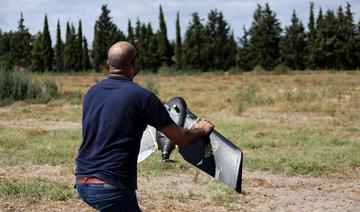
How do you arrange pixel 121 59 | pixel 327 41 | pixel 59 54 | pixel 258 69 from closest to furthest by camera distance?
pixel 121 59
pixel 327 41
pixel 258 69
pixel 59 54

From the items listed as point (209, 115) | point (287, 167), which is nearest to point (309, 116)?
point (209, 115)

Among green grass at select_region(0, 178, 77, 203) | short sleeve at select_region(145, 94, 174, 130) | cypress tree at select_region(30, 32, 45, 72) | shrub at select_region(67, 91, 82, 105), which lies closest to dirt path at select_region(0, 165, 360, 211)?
green grass at select_region(0, 178, 77, 203)

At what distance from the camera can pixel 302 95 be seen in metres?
19.2

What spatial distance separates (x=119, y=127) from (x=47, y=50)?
5375 centimetres

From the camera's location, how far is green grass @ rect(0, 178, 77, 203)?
6523 millimetres

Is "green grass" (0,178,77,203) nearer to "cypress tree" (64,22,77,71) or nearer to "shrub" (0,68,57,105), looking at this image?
"shrub" (0,68,57,105)

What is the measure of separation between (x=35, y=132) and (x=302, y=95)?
1015 cm

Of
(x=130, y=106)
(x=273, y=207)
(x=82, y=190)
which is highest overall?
(x=130, y=106)

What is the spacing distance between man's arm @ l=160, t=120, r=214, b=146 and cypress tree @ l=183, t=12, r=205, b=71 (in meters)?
47.2

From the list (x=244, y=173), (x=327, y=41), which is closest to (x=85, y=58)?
(x=327, y=41)

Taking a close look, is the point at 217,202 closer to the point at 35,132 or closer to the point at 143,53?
the point at 35,132

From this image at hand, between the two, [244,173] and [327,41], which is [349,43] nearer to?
[327,41]

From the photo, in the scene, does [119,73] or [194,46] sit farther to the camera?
[194,46]

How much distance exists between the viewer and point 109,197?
3.18 meters
